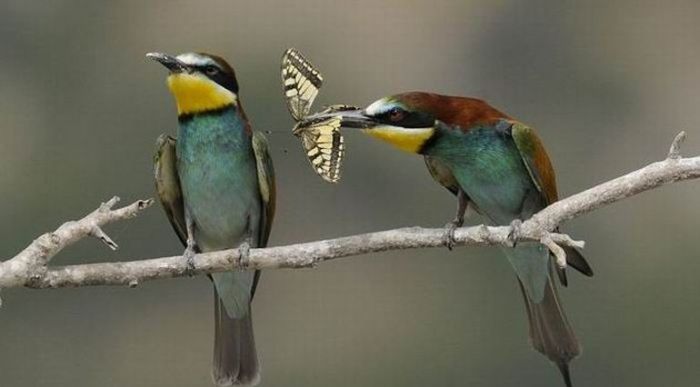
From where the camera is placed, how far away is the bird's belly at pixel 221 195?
3.86 m

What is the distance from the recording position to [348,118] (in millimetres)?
3314

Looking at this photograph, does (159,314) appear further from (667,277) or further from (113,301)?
(667,277)

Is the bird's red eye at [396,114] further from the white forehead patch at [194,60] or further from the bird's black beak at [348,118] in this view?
the white forehead patch at [194,60]

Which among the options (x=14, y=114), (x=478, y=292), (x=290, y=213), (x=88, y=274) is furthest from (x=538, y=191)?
(x=14, y=114)

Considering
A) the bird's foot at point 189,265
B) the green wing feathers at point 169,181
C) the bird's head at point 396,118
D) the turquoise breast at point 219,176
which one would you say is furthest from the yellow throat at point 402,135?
the green wing feathers at point 169,181

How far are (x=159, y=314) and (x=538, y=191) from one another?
1121cm

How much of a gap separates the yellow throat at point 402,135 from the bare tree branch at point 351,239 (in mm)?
168

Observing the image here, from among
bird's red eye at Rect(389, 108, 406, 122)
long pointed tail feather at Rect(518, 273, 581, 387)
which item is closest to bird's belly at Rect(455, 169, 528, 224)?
long pointed tail feather at Rect(518, 273, 581, 387)

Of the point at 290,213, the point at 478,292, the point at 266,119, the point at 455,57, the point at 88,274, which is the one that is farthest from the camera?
the point at 455,57

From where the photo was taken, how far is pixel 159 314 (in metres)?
14.7

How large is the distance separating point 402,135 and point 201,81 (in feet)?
1.63

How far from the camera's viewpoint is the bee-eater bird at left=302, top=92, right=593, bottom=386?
3.38 m

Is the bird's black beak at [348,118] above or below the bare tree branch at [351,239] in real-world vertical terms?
above

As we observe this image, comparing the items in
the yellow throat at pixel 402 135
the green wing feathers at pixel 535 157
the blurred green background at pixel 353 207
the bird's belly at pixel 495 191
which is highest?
the yellow throat at pixel 402 135
